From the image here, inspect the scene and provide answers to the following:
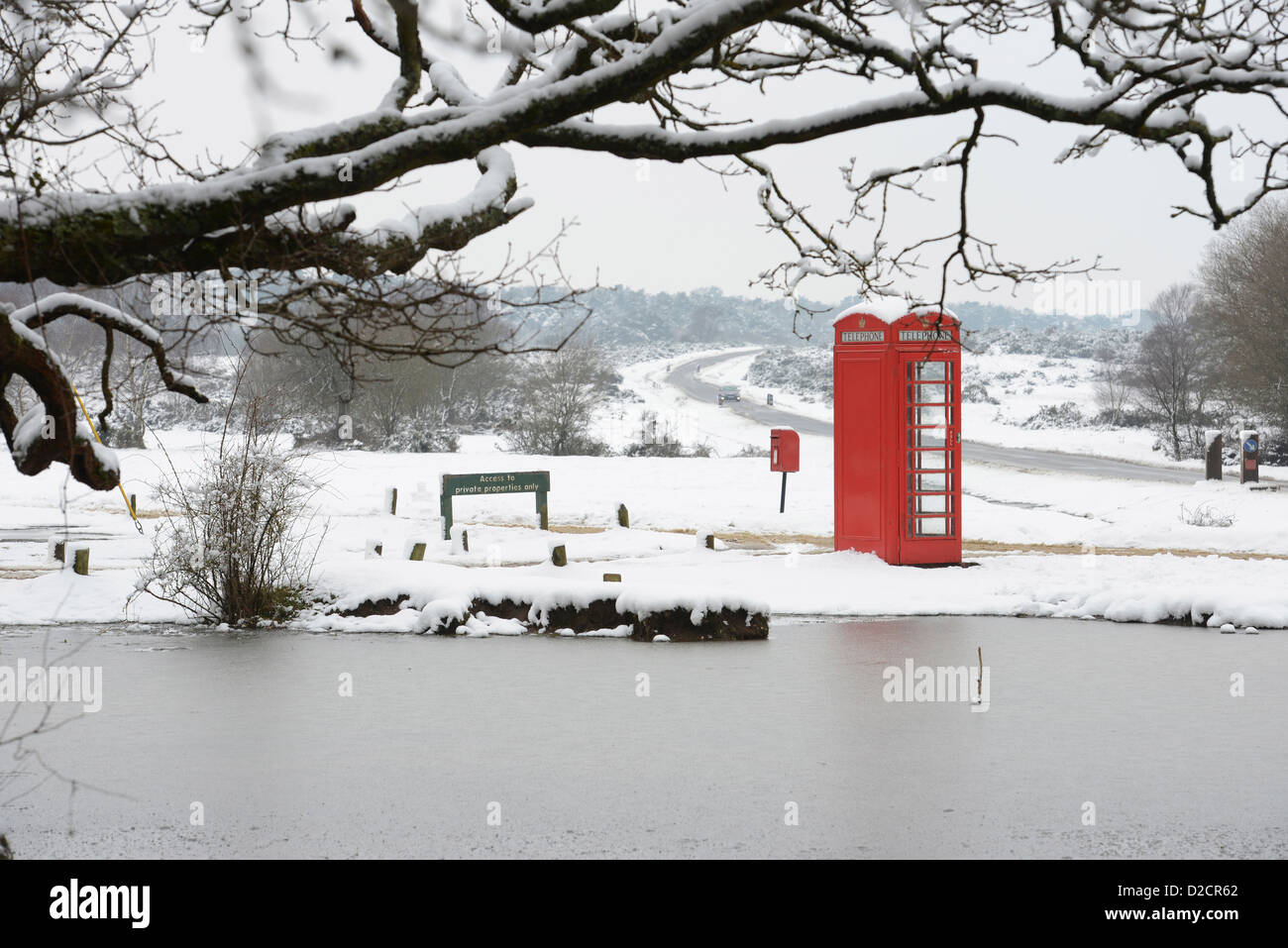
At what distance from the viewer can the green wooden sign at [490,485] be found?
1989 centimetres

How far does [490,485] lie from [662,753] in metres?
12.8

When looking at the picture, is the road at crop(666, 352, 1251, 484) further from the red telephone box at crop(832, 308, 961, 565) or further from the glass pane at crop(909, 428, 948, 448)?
the red telephone box at crop(832, 308, 961, 565)

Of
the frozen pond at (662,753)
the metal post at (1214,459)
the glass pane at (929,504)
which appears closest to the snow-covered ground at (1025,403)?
the metal post at (1214,459)

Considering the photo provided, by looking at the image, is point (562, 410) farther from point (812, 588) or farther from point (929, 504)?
point (812, 588)

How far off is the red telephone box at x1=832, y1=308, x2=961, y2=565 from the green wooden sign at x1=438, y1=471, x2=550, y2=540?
560 cm

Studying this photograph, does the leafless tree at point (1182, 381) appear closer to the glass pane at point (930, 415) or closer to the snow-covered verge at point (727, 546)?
the snow-covered verge at point (727, 546)

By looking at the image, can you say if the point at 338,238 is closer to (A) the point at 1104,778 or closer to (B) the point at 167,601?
(A) the point at 1104,778

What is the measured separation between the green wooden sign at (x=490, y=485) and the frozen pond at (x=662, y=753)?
756cm

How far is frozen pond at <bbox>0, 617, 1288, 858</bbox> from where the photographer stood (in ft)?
21.0

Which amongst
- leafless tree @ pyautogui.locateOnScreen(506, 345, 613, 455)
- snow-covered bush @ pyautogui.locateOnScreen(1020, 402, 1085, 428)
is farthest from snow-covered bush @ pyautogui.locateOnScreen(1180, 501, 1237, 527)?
snow-covered bush @ pyautogui.locateOnScreen(1020, 402, 1085, 428)

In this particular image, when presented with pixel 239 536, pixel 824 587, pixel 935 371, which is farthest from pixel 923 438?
pixel 239 536

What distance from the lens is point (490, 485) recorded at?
20562 mm
